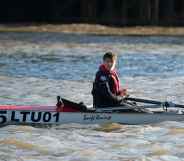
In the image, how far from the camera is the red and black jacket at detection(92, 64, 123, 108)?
12453mm

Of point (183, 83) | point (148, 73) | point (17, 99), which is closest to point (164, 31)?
point (148, 73)

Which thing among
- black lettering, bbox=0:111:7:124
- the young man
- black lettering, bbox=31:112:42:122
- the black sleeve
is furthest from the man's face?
black lettering, bbox=0:111:7:124

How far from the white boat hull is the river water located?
0.41 ft

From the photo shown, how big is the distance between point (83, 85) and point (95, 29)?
1813 centimetres

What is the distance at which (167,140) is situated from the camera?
1153 centimetres

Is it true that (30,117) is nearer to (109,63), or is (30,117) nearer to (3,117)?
(3,117)

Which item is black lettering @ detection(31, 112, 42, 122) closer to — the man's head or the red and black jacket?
the red and black jacket

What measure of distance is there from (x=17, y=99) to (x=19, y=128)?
3.22m

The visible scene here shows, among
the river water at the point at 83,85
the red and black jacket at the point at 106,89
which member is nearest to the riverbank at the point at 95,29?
the river water at the point at 83,85

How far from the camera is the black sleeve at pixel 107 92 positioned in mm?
12430

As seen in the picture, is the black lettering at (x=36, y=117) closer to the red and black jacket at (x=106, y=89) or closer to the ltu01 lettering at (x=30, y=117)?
the ltu01 lettering at (x=30, y=117)

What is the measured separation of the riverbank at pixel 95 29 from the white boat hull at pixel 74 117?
2119 cm

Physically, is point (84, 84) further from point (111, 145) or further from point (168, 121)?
point (111, 145)

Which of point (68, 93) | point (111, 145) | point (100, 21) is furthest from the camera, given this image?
point (100, 21)
